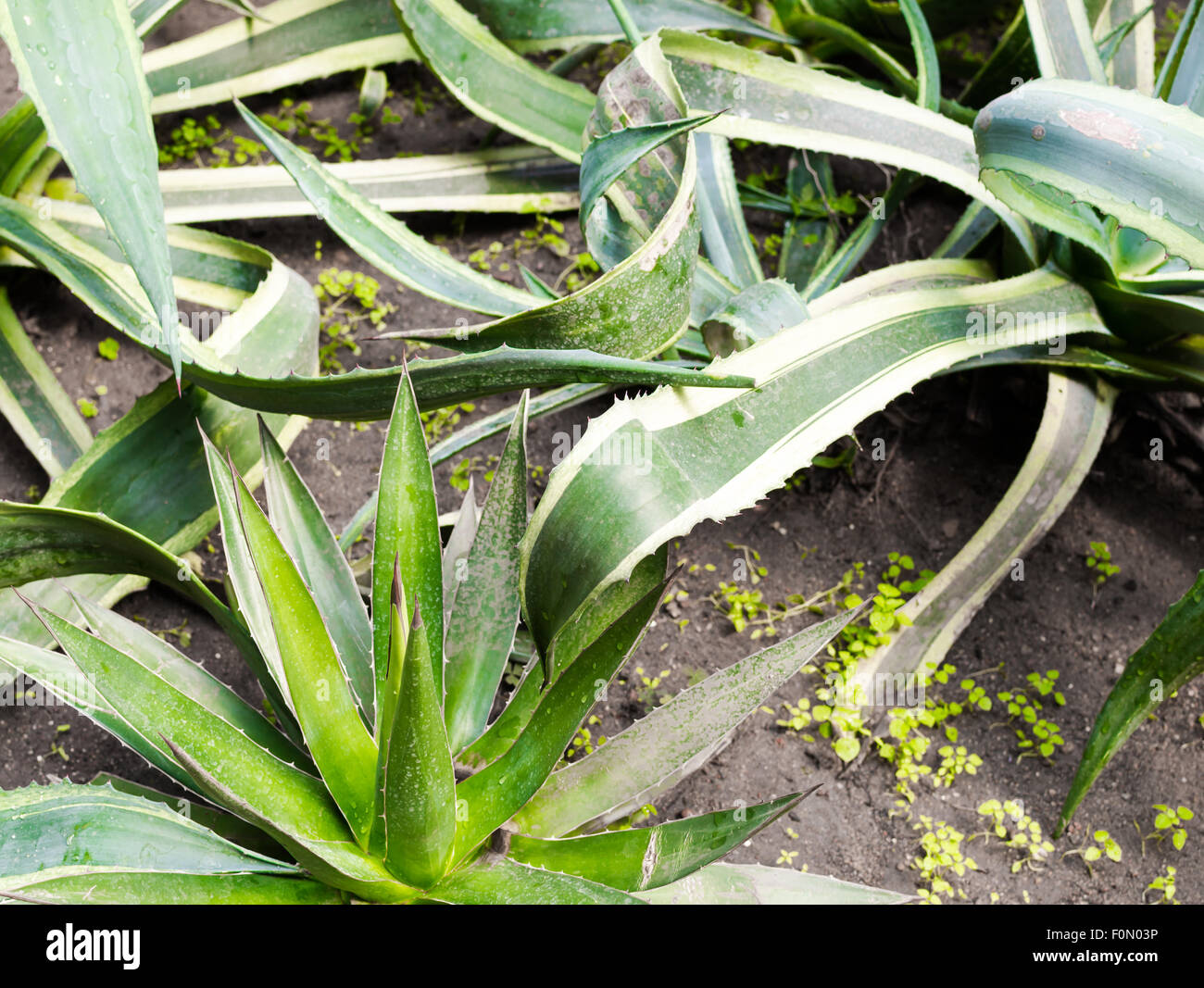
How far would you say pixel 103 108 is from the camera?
974 millimetres

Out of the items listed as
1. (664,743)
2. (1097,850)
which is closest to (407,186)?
(664,743)

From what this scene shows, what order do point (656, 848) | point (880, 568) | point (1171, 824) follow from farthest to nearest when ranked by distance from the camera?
point (880, 568), point (1171, 824), point (656, 848)

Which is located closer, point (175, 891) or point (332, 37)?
point (175, 891)

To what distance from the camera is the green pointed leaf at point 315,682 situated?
3.60 feet

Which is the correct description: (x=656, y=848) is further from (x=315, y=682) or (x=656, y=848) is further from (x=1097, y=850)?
(x=1097, y=850)

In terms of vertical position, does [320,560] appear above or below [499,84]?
below

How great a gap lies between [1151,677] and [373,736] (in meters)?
0.88

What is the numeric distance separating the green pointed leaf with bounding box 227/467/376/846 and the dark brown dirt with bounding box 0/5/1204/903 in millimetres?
410

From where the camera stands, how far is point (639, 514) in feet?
3.27

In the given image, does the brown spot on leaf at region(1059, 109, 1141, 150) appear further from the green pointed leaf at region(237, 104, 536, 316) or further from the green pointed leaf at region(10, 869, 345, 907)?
the green pointed leaf at region(10, 869, 345, 907)

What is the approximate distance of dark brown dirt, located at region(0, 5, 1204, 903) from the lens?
1376 mm

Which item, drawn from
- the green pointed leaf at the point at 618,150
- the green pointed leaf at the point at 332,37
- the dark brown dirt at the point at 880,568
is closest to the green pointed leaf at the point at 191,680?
the dark brown dirt at the point at 880,568

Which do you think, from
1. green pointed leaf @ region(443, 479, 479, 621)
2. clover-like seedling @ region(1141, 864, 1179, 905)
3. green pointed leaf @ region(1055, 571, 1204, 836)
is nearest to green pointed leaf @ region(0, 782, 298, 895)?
green pointed leaf @ region(443, 479, 479, 621)

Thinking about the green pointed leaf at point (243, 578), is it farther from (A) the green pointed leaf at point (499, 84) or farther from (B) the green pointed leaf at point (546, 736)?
(A) the green pointed leaf at point (499, 84)
